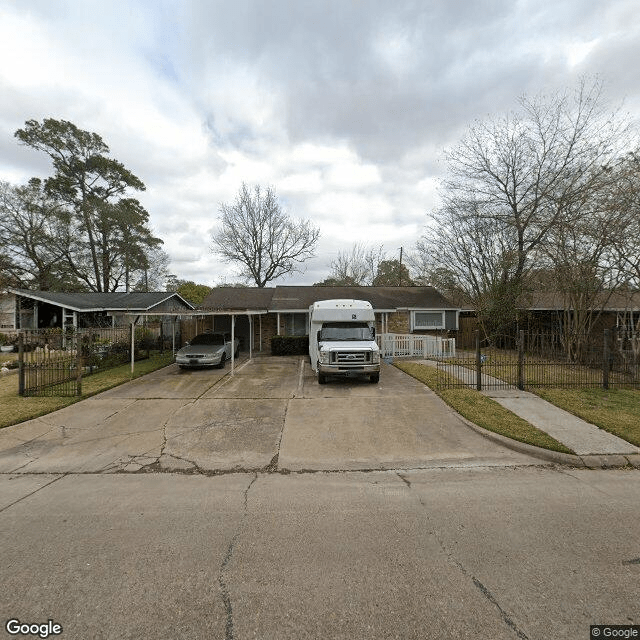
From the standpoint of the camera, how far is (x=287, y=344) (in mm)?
17469

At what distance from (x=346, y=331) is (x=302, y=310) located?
24.6ft

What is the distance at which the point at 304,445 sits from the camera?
568 cm

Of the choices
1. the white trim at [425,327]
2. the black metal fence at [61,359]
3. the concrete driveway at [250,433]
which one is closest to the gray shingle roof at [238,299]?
the black metal fence at [61,359]

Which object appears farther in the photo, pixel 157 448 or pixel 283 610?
pixel 157 448

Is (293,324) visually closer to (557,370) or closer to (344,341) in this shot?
(344,341)

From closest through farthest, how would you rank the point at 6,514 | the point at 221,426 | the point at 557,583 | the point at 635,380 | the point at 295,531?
the point at 557,583 → the point at 295,531 → the point at 6,514 → the point at 221,426 → the point at 635,380

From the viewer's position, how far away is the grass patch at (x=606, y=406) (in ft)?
19.9

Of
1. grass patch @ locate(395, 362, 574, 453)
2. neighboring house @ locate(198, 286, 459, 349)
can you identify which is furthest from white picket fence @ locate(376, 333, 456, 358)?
grass patch @ locate(395, 362, 574, 453)

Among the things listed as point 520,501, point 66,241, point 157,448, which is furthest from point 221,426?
point 66,241

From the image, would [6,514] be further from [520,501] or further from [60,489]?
[520,501]

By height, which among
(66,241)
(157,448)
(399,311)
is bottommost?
(157,448)

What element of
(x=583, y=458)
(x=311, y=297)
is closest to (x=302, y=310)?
(x=311, y=297)

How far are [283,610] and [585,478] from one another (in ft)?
14.5

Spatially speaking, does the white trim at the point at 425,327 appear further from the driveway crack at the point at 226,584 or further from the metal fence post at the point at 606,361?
the driveway crack at the point at 226,584
